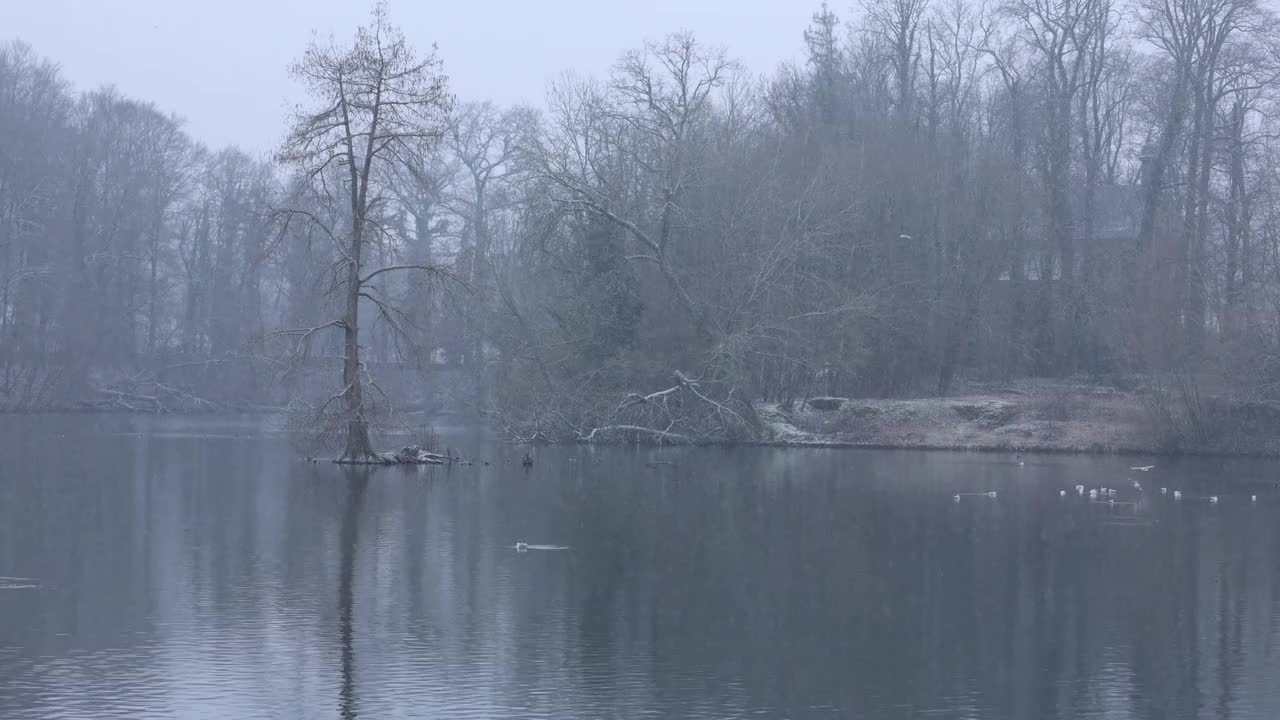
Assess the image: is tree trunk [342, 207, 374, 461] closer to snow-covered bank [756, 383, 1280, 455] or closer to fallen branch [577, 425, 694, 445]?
fallen branch [577, 425, 694, 445]

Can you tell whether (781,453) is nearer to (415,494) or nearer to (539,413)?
(539,413)

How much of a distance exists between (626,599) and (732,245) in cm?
2962

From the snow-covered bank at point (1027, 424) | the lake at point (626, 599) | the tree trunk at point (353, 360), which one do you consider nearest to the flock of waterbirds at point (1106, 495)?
the lake at point (626, 599)

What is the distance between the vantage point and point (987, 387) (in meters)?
47.8

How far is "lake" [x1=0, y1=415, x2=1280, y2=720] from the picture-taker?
10789 mm

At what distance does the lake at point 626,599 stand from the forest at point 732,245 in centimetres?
923

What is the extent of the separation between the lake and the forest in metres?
9.23

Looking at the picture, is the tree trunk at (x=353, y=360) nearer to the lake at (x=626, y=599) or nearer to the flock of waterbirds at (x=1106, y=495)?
the lake at (x=626, y=599)

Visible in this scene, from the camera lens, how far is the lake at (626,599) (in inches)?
425

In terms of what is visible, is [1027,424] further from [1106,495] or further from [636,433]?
[1106,495]

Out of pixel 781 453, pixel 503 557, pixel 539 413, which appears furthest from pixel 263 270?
pixel 503 557

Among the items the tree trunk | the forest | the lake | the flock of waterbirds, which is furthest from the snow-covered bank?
the tree trunk

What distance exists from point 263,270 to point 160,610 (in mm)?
60312

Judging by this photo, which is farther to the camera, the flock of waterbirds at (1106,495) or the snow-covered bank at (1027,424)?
the snow-covered bank at (1027,424)
